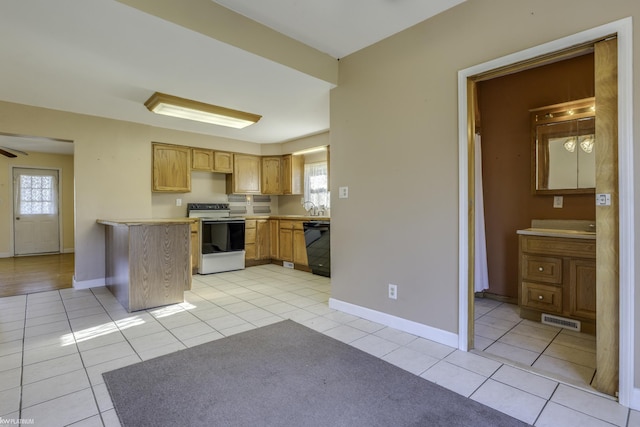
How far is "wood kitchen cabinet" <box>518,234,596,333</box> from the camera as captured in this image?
8.45ft

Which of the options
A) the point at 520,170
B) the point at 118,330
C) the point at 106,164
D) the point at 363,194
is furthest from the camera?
the point at 106,164

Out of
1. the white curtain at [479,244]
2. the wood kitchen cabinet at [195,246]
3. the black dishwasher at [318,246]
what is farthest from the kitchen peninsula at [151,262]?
the white curtain at [479,244]

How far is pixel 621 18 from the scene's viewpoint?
1.67 metres

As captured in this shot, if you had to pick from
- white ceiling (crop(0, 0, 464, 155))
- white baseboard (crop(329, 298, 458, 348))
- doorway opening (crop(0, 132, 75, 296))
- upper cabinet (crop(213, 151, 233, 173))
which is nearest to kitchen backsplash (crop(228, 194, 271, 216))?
upper cabinet (crop(213, 151, 233, 173))

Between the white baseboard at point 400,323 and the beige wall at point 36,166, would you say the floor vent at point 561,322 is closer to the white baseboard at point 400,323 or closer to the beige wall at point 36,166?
the white baseboard at point 400,323

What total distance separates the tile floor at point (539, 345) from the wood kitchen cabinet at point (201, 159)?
4594 mm

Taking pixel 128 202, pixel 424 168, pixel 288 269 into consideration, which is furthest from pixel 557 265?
pixel 128 202

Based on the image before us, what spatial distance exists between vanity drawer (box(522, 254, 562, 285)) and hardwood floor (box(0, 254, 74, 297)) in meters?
5.55

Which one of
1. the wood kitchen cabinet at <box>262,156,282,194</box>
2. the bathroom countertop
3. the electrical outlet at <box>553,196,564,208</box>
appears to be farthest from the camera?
the wood kitchen cabinet at <box>262,156,282,194</box>

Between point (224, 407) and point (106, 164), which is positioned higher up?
point (106, 164)

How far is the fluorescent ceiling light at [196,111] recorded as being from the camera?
3443mm

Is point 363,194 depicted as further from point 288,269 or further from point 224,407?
point 288,269

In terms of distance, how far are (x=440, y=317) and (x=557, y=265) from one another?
124 cm

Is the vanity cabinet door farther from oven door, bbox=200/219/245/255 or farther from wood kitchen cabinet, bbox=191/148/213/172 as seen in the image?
wood kitchen cabinet, bbox=191/148/213/172
